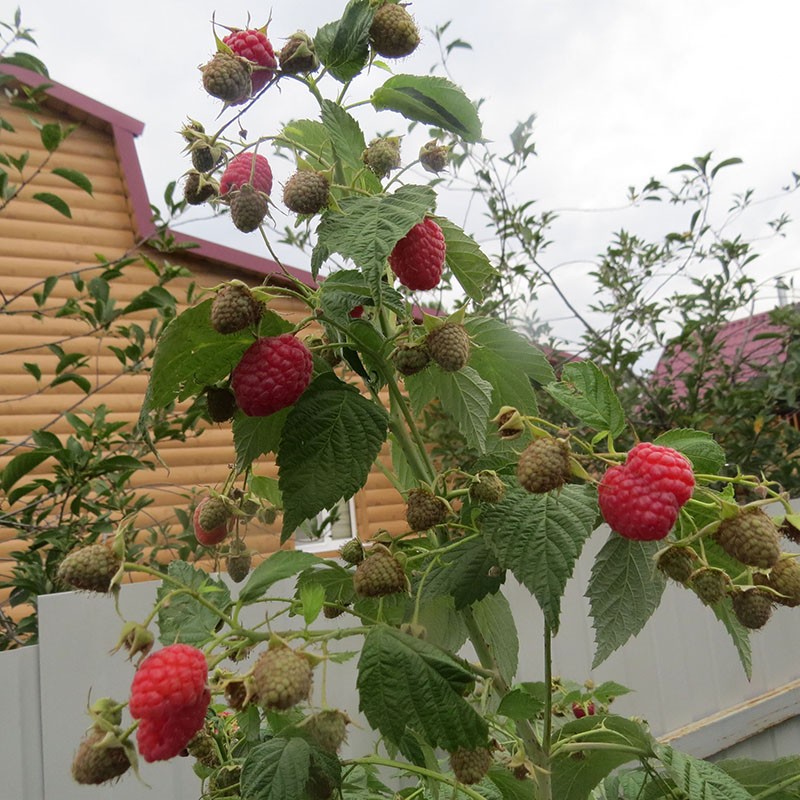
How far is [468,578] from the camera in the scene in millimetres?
708

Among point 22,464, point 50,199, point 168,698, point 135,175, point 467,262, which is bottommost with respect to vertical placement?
point 168,698

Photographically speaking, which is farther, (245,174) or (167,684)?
(245,174)

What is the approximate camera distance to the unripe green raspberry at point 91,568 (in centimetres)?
57

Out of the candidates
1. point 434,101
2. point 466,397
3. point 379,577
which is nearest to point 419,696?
point 379,577

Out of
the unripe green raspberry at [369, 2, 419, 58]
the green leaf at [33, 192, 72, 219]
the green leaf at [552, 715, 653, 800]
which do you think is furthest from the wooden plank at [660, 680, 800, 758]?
the green leaf at [33, 192, 72, 219]

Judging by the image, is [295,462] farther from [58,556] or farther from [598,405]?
[58,556]

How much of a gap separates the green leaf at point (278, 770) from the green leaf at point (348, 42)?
0.60 metres

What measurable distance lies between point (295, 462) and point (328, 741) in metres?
0.24

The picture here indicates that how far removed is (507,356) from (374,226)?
0.88 feet

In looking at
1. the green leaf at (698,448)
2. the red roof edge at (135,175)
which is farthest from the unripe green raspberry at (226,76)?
the red roof edge at (135,175)

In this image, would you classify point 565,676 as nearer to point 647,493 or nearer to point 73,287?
point 647,493

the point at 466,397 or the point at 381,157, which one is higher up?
the point at 381,157

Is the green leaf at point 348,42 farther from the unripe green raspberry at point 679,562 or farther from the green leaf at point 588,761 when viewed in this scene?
the green leaf at point 588,761

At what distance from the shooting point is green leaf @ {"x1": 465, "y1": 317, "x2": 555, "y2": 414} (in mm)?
821
